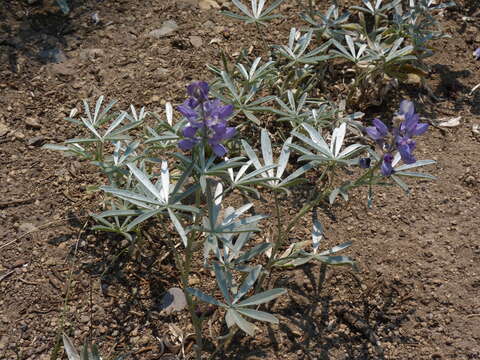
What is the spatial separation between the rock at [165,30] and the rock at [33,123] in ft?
2.72

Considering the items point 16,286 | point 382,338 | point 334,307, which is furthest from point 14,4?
point 382,338

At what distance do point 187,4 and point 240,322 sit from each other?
7.18 feet

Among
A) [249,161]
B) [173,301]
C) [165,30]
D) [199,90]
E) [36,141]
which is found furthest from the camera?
[165,30]

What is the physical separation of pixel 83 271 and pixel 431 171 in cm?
163

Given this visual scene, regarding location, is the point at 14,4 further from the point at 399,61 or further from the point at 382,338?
the point at 382,338

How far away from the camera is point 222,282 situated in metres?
1.72

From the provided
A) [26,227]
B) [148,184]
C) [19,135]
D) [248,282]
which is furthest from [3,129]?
[248,282]

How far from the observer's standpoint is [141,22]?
3.09 m

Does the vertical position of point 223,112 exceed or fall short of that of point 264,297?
it exceeds it

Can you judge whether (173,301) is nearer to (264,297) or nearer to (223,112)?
(264,297)

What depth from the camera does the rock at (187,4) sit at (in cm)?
320

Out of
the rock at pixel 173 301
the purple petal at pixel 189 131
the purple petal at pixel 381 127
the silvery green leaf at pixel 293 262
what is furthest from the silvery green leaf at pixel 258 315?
the purple petal at pixel 381 127

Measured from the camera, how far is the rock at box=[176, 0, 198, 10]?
3.20m

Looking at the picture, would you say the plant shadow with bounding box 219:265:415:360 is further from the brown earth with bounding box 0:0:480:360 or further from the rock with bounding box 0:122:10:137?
the rock with bounding box 0:122:10:137
